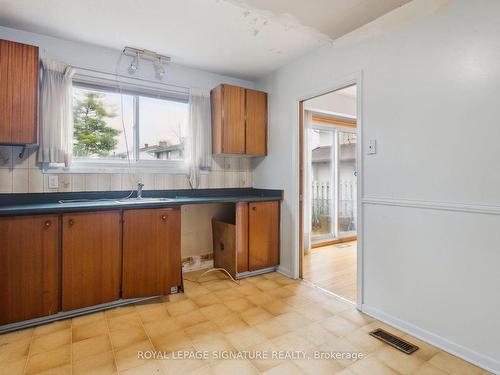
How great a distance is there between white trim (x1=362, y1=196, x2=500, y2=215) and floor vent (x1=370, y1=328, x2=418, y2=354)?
3.01 ft

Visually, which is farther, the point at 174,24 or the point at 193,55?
the point at 193,55

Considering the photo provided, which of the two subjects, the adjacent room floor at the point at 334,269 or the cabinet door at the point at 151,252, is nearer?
the cabinet door at the point at 151,252

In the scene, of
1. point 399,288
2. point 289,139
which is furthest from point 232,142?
point 399,288

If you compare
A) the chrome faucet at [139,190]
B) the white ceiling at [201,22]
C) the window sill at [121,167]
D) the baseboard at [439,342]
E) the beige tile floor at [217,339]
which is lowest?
the beige tile floor at [217,339]

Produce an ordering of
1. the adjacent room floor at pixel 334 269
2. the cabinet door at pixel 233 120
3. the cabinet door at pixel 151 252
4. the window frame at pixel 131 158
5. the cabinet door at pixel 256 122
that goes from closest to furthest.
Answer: the cabinet door at pixel 151 252 → the window frame at pixel 131 158 → the adjacent room floor at pixel 334 269 → the cabinet door at pixel 233 120 → the cabinet door at pixel 256 122

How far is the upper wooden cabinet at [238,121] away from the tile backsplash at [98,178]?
351 millimetres

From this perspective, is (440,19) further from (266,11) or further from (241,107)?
(241,107)

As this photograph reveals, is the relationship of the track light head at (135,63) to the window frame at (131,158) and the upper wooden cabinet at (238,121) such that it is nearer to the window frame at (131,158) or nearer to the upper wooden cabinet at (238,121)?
the window frame at (131,158)

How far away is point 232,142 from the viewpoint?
10.5 ft

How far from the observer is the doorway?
4.07m

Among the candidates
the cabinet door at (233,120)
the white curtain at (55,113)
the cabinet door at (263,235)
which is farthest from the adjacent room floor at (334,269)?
the white curtain at (55,113)

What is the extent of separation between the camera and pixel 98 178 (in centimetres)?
272

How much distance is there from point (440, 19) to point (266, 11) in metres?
1.15

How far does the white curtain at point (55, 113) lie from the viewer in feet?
7.93
